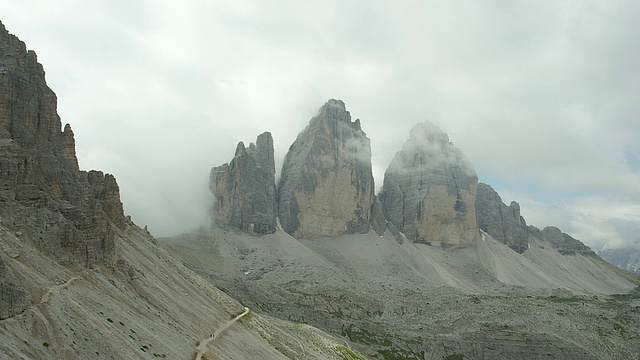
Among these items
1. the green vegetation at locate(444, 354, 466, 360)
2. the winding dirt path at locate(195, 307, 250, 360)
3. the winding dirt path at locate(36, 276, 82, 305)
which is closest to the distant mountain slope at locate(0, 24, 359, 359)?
the winding dirt path at locate(36, 276, 82, 305)

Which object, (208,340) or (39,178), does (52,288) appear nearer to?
(39,178)

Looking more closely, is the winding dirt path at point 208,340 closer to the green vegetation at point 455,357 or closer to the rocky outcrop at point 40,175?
the rocky outcrop at point 40,175

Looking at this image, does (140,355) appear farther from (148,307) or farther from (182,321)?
(182,321)

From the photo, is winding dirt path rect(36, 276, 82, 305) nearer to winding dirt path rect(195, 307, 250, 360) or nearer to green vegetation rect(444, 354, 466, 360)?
winding dirt path rect(195, 307, 250, 360)

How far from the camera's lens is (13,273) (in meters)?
45.4

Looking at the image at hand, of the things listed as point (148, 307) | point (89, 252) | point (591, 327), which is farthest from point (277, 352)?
point (591, 327)

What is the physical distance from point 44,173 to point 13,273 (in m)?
24.8

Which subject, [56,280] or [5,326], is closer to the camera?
[5,326]

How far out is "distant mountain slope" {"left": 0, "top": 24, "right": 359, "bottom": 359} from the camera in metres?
43.0

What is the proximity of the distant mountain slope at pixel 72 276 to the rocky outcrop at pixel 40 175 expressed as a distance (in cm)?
14

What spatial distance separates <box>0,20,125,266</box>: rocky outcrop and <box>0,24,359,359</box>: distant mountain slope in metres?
0.14

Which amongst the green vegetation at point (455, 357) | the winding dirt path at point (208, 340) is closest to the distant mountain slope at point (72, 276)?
the winding dirt path at point (208, 340)

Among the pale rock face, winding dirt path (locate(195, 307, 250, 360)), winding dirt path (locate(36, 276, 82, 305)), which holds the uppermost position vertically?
the pale rock face

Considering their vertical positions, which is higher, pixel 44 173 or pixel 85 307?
pixel 44 173
